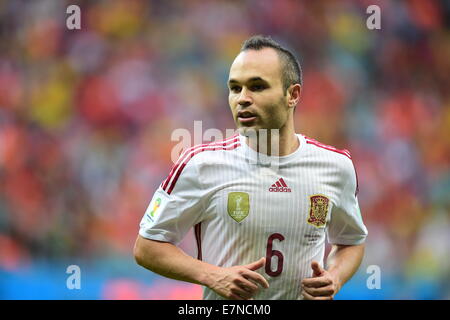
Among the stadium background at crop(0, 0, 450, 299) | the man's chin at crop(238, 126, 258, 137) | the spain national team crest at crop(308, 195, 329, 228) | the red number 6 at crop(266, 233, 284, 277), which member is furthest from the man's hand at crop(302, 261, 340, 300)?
the stadium background at crop(0, 0, 450, 299)

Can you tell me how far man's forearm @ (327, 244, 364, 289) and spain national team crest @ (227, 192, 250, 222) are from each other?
475 mm

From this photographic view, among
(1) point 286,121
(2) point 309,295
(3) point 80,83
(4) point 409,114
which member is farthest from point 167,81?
(2) point 309,295

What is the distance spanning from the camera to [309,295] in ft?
7.34

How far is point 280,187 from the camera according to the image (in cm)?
240

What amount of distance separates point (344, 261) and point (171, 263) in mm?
782

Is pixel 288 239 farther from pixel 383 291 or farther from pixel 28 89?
pixel 28 89

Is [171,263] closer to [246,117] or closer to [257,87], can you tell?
[246,117]

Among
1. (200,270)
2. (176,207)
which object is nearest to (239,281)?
(200,270)

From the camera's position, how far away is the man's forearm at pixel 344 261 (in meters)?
2.47

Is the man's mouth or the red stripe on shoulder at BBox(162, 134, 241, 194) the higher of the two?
the man's mouth

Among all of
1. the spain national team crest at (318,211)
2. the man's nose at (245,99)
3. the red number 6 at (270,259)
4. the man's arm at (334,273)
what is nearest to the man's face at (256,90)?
the man's nose at (245,99)

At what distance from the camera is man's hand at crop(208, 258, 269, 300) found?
214 cm

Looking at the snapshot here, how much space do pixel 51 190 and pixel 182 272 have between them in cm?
398

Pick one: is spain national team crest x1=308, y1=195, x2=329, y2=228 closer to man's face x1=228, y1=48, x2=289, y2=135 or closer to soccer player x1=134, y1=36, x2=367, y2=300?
soccer player x1=134, y1=36, x2=367, y2=300
